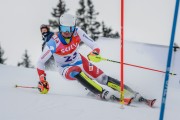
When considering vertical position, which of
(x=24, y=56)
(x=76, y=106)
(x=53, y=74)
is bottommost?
(x=24, y=56)

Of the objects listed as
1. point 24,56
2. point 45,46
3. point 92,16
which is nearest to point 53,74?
point 45,46

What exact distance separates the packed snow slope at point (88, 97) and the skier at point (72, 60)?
309 millimetres

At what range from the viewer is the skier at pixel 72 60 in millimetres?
6598

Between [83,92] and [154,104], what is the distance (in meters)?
1.74

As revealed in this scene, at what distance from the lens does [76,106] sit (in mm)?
5184

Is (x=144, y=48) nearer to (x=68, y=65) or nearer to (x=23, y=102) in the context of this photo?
(x=68, y=65)

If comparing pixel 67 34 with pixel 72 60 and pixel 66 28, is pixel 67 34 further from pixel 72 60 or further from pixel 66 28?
pixel 72 60

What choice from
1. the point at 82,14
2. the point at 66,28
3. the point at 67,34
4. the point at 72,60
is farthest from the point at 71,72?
the point at 82,14


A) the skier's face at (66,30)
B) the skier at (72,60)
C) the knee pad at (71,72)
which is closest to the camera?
the skier at (72,60)

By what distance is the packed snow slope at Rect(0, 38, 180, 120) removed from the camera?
4.73 metres

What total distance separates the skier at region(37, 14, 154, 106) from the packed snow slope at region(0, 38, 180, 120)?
31 cm

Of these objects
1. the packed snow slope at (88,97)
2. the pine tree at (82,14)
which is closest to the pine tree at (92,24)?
the pine tree at (82,14)

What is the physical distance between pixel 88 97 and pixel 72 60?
845 mm

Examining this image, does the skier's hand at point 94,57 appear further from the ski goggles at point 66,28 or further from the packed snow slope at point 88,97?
the packed snow slope at point 88,97
